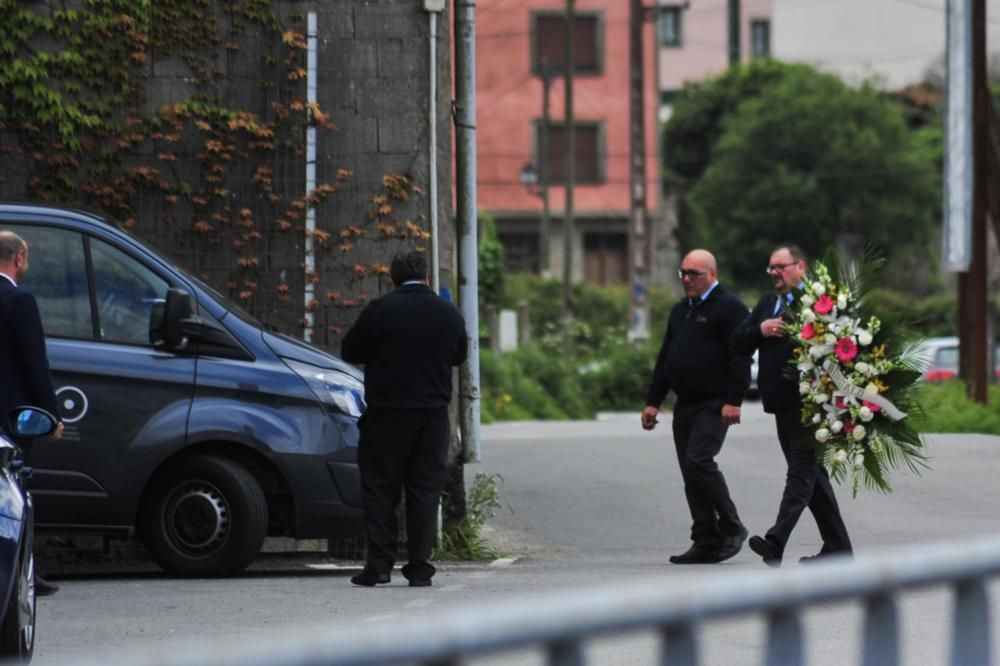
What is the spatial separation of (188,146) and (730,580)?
10.1 meters

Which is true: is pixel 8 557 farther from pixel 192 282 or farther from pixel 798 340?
pixel 798 340

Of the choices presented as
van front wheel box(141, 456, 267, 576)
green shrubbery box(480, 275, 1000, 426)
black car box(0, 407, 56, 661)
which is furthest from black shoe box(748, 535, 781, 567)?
green shrubbery box(480, 275, 1000, 426)

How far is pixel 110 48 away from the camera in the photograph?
39.9 feet

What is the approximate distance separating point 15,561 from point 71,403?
405cm

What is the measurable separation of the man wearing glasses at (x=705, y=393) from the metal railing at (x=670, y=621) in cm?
831

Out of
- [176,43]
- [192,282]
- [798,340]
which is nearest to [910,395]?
[798,340]

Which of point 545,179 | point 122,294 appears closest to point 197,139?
point 122,294

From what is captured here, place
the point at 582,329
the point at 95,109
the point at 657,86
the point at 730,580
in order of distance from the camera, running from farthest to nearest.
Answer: the point at 657,86, the point at 582,329, the point at 95,109, the point at 730,580

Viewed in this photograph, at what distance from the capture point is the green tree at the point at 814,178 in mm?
58750

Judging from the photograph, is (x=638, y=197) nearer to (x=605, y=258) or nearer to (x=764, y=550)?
(x=605, y=258)

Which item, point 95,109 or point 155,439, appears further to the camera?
point 95,109

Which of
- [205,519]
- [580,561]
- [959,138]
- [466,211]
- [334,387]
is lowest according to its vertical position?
[580,561]

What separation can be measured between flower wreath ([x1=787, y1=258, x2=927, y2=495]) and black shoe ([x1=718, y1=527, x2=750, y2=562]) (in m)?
0.86

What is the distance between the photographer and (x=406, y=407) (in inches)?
387
